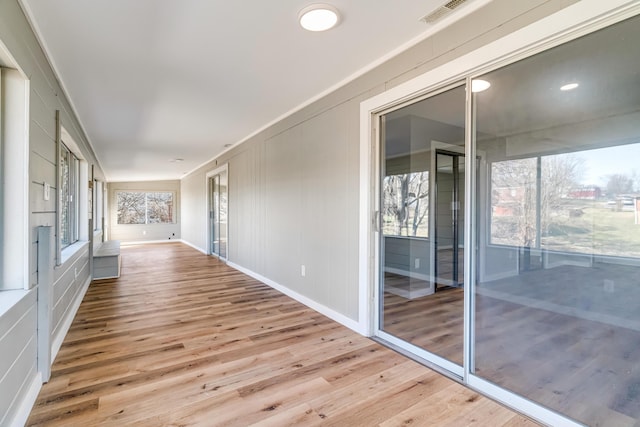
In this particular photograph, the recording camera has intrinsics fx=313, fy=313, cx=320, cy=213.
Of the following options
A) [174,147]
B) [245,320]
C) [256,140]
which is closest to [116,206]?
[174,147]

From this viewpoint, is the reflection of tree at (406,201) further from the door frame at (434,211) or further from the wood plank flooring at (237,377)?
the wood plank flooring at (237,377)

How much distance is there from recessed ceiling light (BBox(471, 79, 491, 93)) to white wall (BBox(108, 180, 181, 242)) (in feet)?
38.8

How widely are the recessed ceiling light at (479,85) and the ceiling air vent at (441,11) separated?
0.45 m

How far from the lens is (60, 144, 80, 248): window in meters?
3.76

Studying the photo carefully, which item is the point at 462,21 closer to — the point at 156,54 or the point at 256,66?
the point at 256,66

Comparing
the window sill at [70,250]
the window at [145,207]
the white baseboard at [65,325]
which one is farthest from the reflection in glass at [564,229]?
the window at [145,207]

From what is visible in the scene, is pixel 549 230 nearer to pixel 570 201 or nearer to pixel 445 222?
pixel 570 201

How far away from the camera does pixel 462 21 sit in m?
2.00

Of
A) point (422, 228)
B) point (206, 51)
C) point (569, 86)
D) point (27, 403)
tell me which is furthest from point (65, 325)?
point (569, 86)

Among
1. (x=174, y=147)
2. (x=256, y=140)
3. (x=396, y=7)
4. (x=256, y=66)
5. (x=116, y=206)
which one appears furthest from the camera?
(x=116, y=206)

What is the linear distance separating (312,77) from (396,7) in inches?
46.4

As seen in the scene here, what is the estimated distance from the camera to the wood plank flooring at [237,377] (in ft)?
5.67

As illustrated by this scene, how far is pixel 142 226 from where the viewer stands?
11.4 metres

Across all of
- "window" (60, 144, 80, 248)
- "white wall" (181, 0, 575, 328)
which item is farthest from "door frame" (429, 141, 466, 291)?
"window" (60, 144, 80, 248)
